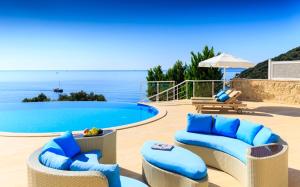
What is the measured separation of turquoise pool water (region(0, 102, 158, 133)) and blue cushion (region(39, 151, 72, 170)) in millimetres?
6070

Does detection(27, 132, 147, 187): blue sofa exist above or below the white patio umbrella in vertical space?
below

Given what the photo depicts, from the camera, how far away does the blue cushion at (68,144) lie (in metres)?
4.09

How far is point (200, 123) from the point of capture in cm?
572

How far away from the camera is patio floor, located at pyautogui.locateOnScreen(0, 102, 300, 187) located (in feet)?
15.3

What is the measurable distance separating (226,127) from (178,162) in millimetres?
1900

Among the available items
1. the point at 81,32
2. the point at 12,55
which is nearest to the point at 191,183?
the point at 81,32

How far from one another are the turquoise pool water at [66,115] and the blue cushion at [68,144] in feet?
17.0

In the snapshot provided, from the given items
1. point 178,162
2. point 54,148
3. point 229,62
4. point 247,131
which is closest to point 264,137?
point 247,131

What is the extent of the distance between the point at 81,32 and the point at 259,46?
17748 millimetres

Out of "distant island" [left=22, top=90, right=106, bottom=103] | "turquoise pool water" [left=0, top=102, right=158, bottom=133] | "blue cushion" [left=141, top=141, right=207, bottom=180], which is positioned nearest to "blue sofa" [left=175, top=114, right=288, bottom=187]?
"blue cushion" [left=141, top=141, right=207, bottom=180]

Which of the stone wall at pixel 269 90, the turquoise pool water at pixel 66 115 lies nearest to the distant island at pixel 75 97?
the turquoise pool water at pixel 66 115

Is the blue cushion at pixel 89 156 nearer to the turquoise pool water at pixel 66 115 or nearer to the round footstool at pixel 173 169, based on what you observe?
the round footstool at pixel 173 169

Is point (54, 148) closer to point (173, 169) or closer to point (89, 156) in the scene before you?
point (89, 156)

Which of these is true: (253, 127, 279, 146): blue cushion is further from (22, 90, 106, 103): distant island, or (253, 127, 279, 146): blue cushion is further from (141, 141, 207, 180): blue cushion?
(22, 90, 106, 103): distant island
